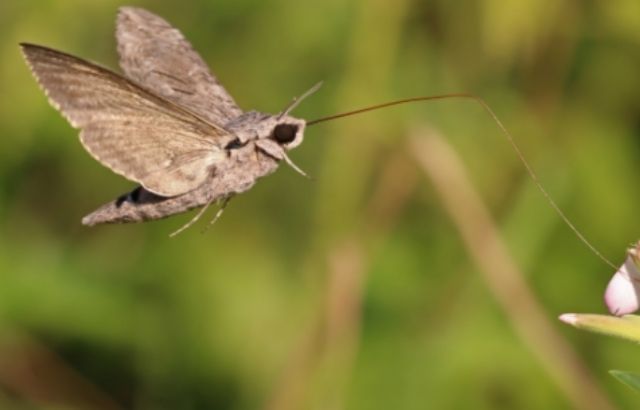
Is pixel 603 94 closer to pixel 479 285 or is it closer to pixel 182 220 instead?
pixel 479 285

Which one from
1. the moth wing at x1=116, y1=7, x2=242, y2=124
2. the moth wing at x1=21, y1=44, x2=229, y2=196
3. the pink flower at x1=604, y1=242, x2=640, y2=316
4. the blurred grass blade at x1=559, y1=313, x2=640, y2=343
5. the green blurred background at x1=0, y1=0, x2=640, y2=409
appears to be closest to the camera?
the blurred grass blade at x1=559, y1=313, x2=640, y2=343

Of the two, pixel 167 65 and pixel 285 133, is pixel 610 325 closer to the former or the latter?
pixel 285 133

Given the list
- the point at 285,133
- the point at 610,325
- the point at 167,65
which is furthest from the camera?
the point at 167,65

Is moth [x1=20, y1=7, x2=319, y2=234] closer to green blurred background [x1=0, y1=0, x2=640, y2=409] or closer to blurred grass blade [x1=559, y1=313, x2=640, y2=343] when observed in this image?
blurred grass blade [x1=559, y1=313, x2=640, y2=343]

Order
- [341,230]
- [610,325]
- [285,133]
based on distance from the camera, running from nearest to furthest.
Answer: [610,325] < [285,133] < [341,230]

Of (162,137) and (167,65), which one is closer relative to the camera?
(162,137)

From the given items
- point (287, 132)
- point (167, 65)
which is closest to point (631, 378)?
point (287, 132)

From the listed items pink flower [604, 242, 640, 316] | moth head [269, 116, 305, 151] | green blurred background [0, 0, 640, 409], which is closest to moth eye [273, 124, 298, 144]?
moth head [269, 116, 305, 151]
